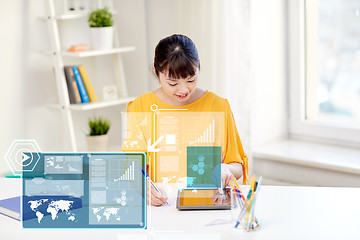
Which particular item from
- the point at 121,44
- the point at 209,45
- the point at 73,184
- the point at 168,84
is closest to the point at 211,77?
the point at 209,45

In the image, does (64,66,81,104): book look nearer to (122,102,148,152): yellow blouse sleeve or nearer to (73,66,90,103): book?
(73,66,90,103): book

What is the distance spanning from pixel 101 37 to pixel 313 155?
1.33 metres

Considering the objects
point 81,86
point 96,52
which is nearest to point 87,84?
point 81,86

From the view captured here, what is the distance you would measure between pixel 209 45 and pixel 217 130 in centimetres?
128

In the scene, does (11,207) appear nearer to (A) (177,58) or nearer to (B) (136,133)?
(B) (136,133)

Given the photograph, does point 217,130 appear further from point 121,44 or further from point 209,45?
point 121,44

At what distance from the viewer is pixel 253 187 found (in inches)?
61.2

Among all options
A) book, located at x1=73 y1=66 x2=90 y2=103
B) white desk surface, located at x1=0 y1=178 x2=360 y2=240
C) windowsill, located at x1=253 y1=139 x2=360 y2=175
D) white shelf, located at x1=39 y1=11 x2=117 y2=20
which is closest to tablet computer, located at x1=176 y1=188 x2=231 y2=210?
white desk surface, located at x1=0 y1=178 x2=360 y2=240

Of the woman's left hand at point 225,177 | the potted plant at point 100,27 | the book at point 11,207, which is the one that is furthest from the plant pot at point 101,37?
the woman's left hand at point 225,177

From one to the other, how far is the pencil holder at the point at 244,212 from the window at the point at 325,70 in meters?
1.57

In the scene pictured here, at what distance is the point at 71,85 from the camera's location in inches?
117

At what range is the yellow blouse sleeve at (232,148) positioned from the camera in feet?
6.46

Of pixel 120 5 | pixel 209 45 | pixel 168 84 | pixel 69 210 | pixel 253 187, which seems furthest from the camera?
pixel 120 5

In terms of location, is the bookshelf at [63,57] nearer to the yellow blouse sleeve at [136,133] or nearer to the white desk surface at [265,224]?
the yellow blouse sleeve at [136,133]
